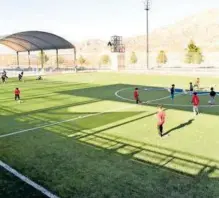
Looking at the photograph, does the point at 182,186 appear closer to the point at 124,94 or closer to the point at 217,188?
the point at 217,188

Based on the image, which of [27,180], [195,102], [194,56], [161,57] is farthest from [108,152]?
[161,57]

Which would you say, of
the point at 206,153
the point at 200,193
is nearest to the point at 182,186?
the point at 200,193

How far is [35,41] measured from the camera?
62.4m

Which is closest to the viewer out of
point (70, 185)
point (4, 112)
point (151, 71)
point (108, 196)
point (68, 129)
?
point (108, 196)

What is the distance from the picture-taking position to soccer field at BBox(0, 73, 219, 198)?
9.07 meters

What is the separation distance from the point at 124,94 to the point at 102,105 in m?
6.21

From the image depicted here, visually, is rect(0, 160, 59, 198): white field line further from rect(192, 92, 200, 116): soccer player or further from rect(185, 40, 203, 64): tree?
rect(185, 40, 203, 64): tree

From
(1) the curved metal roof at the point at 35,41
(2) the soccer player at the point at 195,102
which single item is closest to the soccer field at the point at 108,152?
(2) the soccer player at the point at 195,102

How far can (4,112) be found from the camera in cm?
2134

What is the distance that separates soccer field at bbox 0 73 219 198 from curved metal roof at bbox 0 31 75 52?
121 feet

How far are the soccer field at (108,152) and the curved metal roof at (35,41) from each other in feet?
121

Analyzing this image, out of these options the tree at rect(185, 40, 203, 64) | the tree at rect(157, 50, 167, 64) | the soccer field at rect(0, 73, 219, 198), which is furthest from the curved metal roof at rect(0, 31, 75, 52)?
the soccer field at rect(0, 73, 219, 198)

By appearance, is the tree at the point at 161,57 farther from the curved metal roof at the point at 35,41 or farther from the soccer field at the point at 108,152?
the soccer field at the point at 108,152

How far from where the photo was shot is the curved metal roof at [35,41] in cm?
5556
